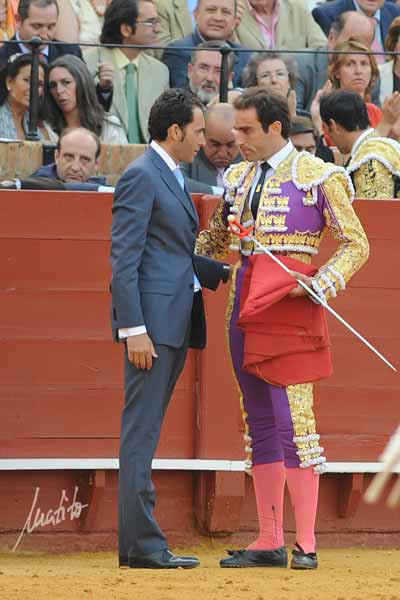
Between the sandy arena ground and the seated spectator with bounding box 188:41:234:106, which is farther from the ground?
the seated spectator with bounding box 188:41:234:106

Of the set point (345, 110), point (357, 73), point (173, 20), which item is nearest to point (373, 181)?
point (345, 110)

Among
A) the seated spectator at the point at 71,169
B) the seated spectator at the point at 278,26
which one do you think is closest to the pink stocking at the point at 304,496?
the seated spectator at the point at 71,169

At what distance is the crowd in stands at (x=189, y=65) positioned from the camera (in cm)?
685

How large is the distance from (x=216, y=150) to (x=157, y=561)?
2659mm

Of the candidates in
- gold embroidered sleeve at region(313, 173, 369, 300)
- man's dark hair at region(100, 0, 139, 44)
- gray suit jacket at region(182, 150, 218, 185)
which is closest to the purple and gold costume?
gold embroidered sleeve at region(313, 173, 369, 300)

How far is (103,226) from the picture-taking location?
6125 mm

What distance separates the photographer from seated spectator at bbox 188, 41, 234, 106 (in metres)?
7.31

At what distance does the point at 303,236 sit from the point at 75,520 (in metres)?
2.05

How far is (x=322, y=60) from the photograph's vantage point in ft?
26.0

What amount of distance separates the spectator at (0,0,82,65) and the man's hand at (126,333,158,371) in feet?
9.34

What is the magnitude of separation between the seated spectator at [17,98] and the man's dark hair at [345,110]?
168 cm

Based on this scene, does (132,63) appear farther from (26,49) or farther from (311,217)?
(311,217)

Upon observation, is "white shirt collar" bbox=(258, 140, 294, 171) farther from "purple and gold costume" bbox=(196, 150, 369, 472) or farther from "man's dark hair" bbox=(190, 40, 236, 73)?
"man's dark hair" bbox=(190, 40, 236, 73)

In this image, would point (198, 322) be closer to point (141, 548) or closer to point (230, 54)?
point (141, 548)
